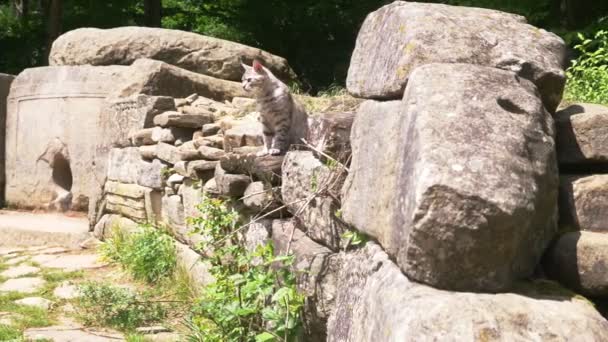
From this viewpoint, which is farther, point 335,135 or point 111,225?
point 111,225

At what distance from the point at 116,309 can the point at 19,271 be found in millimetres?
2165

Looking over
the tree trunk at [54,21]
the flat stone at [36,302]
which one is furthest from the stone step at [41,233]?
the tree trunk at [54,21]

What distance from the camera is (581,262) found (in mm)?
2312

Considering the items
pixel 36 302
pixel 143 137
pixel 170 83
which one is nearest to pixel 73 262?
pixel 143 137

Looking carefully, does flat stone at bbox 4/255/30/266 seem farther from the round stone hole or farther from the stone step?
the round stone hole

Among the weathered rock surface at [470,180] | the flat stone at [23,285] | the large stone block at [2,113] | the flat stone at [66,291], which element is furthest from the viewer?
the large stone block at [2,113]

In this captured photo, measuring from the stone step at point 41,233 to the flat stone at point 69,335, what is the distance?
323 cm

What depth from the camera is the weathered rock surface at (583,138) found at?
2568mm

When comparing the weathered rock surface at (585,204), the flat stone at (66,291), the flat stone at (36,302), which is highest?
the weathered rock surface at (585,204)

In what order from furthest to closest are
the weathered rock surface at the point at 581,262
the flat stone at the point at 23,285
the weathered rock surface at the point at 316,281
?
the flat stone at the point at 23,285 → the weathered rock surface at the point at 316,281 → the weathered rock surface at the point at 581,262

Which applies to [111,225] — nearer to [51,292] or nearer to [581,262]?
[51,292]

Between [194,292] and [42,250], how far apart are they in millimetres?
2951

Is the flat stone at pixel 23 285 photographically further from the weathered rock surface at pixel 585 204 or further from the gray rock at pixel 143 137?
the weathered rock surface at pixel 585 204

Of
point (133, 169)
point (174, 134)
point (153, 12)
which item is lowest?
point (133, 169)
